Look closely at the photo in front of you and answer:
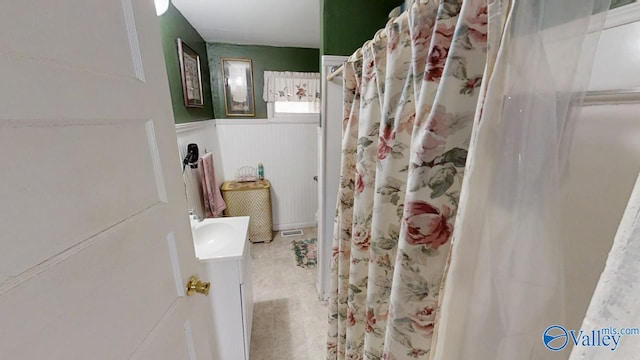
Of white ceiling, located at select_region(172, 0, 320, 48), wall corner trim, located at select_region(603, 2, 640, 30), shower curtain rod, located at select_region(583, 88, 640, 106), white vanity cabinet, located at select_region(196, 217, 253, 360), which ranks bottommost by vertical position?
white vanity cabinet, located at select_region(196, 217, 253, 360)

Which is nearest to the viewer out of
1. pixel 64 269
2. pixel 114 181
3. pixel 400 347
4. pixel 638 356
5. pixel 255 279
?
pixel 638 356

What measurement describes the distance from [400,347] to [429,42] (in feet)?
A: 2.49

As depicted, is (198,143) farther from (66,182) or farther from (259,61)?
(66,182)

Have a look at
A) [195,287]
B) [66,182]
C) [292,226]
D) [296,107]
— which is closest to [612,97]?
[66,182]

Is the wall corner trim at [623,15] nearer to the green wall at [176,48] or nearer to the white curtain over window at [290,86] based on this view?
the green wall at [176,48]

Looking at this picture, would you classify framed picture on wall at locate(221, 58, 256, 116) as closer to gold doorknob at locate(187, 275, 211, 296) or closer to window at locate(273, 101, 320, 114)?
window at locate(273, 101, 320, 114)

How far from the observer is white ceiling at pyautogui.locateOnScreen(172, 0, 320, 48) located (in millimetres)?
1731

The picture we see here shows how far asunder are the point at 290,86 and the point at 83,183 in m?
2.61

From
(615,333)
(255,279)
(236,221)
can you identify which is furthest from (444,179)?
(255,279)

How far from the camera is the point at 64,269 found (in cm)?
Answer: 36

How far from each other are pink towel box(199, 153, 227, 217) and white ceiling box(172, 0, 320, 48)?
112 centimetres

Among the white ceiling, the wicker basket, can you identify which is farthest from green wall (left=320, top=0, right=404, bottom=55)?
the wicker basket

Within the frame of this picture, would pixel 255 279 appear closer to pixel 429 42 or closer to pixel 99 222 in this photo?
pixel 99 222

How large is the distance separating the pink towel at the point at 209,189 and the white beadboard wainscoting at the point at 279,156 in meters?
0.49
